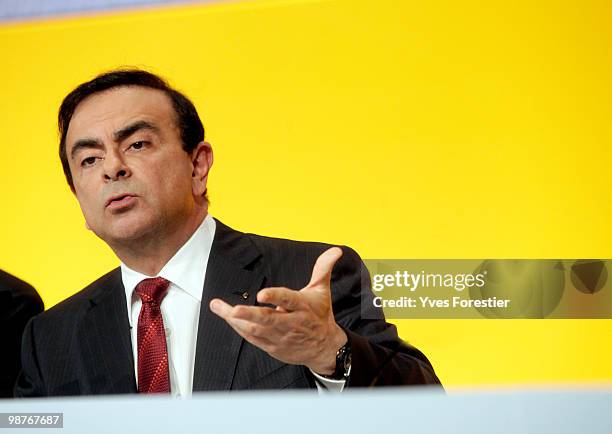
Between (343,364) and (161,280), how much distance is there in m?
0.57

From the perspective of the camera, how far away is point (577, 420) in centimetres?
220

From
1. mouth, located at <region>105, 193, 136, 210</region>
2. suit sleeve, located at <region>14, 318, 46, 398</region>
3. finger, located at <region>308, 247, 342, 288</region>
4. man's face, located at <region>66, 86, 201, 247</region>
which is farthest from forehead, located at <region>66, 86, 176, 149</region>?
finger, located at <region>308, 247, 342, 288</region>

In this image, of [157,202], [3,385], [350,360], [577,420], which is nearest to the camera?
[350,360]

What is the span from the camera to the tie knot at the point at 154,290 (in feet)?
7.68

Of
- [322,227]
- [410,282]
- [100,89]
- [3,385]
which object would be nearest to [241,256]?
[322,227]

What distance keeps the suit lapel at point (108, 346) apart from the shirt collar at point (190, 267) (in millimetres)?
42

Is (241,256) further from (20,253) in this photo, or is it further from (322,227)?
(20,253)

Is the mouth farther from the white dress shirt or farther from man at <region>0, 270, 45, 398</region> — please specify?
man at <region>0, 270, 45, 398</region>

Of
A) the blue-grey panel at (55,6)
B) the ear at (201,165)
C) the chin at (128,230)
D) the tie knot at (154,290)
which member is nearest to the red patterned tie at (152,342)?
the tie knot at (154,290)

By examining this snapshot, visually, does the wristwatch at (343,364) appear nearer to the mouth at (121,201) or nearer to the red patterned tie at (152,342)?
the red patterned tie at (152,342)

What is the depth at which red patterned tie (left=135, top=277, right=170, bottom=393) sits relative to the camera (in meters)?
2.30

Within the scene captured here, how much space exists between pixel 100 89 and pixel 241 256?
0.61 meters

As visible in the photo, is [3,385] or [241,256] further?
[3,385]

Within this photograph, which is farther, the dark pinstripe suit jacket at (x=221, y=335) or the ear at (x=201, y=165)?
the ear at (x=201, y=165)
